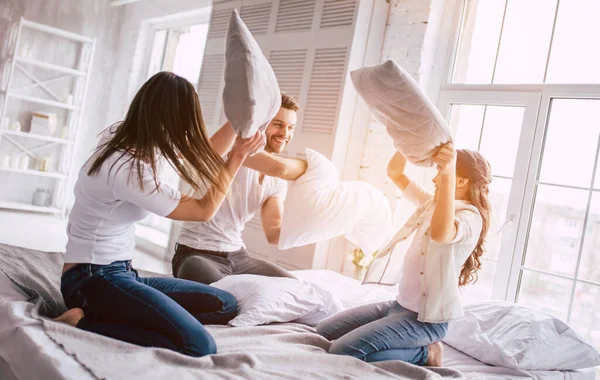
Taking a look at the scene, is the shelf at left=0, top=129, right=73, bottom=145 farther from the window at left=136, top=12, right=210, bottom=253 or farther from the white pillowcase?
the white pillowcase

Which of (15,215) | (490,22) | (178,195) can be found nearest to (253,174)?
(178,195)

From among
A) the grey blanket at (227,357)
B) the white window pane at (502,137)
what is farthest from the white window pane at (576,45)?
the grey blanket at (227,357)

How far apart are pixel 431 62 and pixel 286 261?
4.67ft

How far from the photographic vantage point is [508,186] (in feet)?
9.64

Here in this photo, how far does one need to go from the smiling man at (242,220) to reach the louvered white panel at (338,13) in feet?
3.78

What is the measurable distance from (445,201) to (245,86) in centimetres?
68

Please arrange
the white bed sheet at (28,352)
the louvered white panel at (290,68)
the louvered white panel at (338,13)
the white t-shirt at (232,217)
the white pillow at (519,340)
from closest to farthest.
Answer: the white bed sheet at (28,352), the white pillow at (519,340), the white t-shirt at (232,217), the louvered white panel at (338,13), the louvered white panel at (290,68)

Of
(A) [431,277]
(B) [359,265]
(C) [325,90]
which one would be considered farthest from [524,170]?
(A) [431,277]

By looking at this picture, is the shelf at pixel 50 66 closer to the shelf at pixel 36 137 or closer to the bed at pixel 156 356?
the shelf at pixel 36 137

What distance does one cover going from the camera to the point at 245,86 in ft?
5.22

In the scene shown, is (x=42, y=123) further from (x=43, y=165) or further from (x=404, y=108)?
(x=404, y=108)

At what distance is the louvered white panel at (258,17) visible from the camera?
395 cm

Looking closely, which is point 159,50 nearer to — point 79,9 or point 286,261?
point 79,9

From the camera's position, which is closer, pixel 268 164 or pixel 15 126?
pixel 268 164
